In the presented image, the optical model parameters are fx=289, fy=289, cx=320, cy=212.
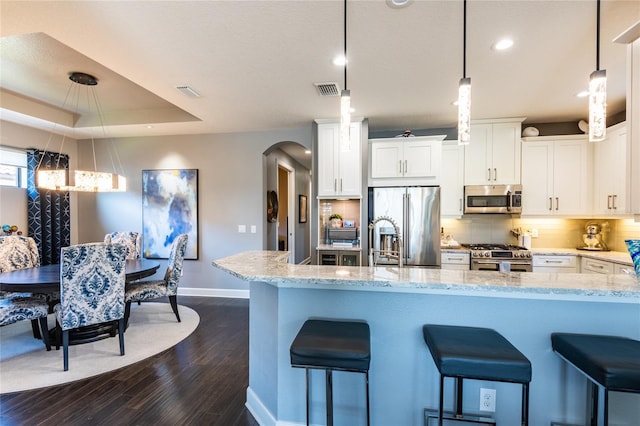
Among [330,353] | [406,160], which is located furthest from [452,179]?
[330,353]

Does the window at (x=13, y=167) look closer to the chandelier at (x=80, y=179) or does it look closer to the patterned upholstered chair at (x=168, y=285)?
the chandelier at (x=80, y=179)

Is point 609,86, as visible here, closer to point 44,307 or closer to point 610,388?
point 610,388

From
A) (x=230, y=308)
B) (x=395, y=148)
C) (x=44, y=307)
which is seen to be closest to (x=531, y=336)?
(x=395, y=148)

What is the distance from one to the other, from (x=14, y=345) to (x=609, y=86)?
266 inches

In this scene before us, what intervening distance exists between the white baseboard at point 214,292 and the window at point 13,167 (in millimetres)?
2776

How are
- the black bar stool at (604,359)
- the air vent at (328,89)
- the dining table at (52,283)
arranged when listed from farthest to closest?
the air vent at (328,89) < the dining table at (52,283) < the black bar stool at (604,359)

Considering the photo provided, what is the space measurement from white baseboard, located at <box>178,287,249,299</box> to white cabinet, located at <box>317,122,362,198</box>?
6.94 ft

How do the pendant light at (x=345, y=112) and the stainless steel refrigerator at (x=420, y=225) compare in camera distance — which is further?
the stainless steel refrigerator at (x=420, y=225)

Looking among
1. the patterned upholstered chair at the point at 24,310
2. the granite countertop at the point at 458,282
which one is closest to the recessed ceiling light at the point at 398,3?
the granite countertop at the point at 458,282

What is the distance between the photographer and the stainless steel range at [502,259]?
373 cm

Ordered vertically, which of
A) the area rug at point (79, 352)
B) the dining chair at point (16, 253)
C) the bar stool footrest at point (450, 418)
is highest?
the dining chair at point (16, 253)

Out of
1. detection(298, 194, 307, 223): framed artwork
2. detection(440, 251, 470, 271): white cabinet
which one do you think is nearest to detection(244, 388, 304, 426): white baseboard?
detection(440, 251, 470, 271): white cabinet

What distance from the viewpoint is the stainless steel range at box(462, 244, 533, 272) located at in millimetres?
3729

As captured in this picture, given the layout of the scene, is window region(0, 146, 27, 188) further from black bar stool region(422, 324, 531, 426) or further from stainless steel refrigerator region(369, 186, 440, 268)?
black bar stool region(422, 324, 531, 426)
